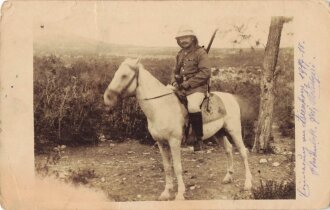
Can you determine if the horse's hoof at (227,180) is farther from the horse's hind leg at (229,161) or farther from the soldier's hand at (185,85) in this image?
the soldier's hand at (185,85)

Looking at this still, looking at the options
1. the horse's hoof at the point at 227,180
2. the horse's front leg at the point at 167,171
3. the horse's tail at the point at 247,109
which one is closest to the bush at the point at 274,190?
the horse's hoof at the point at 227,180

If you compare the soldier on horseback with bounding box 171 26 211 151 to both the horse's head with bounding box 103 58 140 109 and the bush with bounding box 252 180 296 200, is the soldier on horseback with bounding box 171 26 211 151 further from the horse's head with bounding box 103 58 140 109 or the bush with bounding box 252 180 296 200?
the bush with bounding box 252 180 296 200

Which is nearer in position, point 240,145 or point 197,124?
point 197,124

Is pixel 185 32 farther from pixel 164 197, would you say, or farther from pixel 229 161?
pixel 164 197

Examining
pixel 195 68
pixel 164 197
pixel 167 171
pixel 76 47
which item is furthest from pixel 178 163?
pixel 76 47

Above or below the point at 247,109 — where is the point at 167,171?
below

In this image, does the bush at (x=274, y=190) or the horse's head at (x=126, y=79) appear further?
the bush at (x=274, y=190)

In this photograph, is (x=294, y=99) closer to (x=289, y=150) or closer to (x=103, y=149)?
(x=289, y=150)
